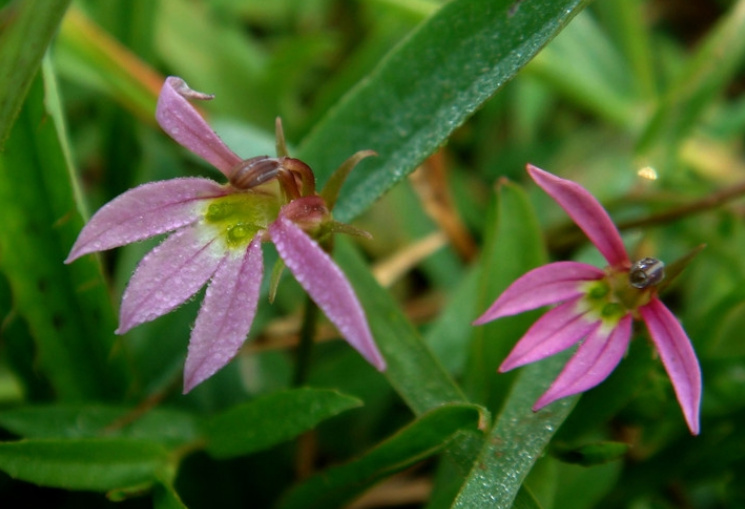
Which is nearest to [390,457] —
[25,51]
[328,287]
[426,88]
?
[328,287]

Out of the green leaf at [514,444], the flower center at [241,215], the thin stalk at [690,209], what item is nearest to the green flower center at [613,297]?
the green leaf at [514,444]

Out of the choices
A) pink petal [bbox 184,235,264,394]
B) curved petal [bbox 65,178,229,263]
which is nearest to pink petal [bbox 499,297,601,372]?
pink petal [bbox 184,235,264,394]

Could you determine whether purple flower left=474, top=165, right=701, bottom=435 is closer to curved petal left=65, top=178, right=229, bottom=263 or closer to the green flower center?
the green flower center

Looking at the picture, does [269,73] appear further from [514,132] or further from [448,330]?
[448,330]

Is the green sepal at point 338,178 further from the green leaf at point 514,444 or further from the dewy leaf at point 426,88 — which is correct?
the green leaf at point 514,444

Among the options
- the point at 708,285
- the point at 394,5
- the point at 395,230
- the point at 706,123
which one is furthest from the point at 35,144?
the point at 706,123

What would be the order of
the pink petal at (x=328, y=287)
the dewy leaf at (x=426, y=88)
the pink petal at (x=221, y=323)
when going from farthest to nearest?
the dewy leaf at (x=426, y=88) → the pink petal at (x=221, y=323) → the pink petal at (x=328, y=287)
